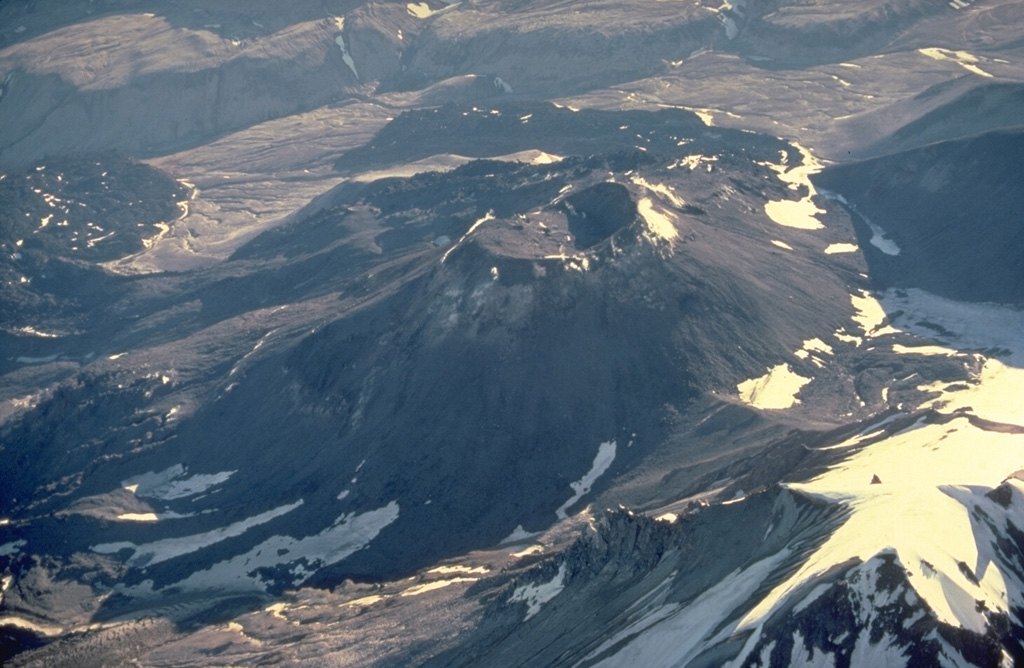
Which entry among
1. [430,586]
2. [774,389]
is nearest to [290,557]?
[430,586]

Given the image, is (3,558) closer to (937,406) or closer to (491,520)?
(491,520)

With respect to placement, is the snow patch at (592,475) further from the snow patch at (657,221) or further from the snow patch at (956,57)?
the snow patch at (956,57)

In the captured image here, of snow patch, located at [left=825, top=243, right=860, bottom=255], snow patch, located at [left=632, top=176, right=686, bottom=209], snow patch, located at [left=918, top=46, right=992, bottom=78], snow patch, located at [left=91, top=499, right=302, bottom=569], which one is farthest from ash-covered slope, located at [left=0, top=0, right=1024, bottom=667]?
snow patch, located at [left=918, top=46, right=992, bottom=78]

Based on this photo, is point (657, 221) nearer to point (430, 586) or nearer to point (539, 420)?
point (539, 420)

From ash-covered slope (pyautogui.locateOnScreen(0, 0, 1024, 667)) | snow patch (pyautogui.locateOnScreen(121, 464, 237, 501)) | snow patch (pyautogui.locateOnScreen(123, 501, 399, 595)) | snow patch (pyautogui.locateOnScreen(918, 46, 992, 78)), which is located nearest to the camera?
ash-covered slope (pyautogui.locateOnScreen(0, 0, 1024, 667))

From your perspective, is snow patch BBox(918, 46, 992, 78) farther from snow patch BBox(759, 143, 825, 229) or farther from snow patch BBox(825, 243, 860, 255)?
snow patch BBox(825, 243, 860, 255)

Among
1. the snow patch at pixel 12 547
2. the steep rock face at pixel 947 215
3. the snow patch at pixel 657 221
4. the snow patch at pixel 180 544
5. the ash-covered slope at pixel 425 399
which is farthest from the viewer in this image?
the steep rock face at pixel 947 215

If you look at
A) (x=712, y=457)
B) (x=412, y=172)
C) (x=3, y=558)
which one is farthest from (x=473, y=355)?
(x=412, y=172)

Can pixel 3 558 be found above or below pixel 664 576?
below

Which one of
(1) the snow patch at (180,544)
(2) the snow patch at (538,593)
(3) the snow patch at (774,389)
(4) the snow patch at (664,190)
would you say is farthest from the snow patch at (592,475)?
(4) the snow patch at (664,190)
